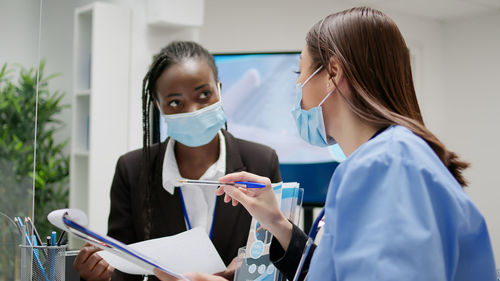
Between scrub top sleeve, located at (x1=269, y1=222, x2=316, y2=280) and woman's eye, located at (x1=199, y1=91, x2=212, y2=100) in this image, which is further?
woman's eye, located at (x1=199, y1=91, x2=212, y2=100)

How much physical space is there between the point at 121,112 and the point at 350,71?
2324 mm

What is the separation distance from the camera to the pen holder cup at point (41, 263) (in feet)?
2.91

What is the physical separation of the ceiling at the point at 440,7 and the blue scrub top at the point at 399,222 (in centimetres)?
368

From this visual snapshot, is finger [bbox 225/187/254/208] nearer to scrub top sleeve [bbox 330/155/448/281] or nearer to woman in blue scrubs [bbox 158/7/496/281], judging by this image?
woman in blue scrubs [bbox 158/7/496/281]

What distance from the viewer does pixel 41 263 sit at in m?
0.89

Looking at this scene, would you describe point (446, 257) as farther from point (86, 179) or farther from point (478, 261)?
point (86, 179)

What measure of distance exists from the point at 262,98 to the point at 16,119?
1899mm

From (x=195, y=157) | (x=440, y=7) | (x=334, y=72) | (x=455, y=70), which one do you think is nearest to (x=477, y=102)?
(x=455, y=70)

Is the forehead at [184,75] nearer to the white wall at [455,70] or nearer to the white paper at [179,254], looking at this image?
the white paper at [179,254]

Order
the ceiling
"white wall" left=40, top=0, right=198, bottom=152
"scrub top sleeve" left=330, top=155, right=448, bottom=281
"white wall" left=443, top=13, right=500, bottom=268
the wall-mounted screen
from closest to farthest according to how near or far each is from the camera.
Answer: "scrub top sleeve" left=330, top=155, right=448, bottom=281 < the wall-mounted screen < "white wall" left=40, top=0, right=198, bottom=152 < the ceiling < "white wall" left=443, top=13, right=500, bottom=268

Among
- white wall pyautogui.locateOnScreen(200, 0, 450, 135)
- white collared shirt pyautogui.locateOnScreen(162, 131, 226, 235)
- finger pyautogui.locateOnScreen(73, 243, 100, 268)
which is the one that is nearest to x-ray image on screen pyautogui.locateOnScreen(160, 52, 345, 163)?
white wall pyautogui.locateOnScreen(200, 0, 450, 135)

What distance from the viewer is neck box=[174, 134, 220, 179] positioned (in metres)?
1.46

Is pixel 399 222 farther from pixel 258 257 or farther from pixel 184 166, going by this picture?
pixel 184 166

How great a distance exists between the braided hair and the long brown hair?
72cm
